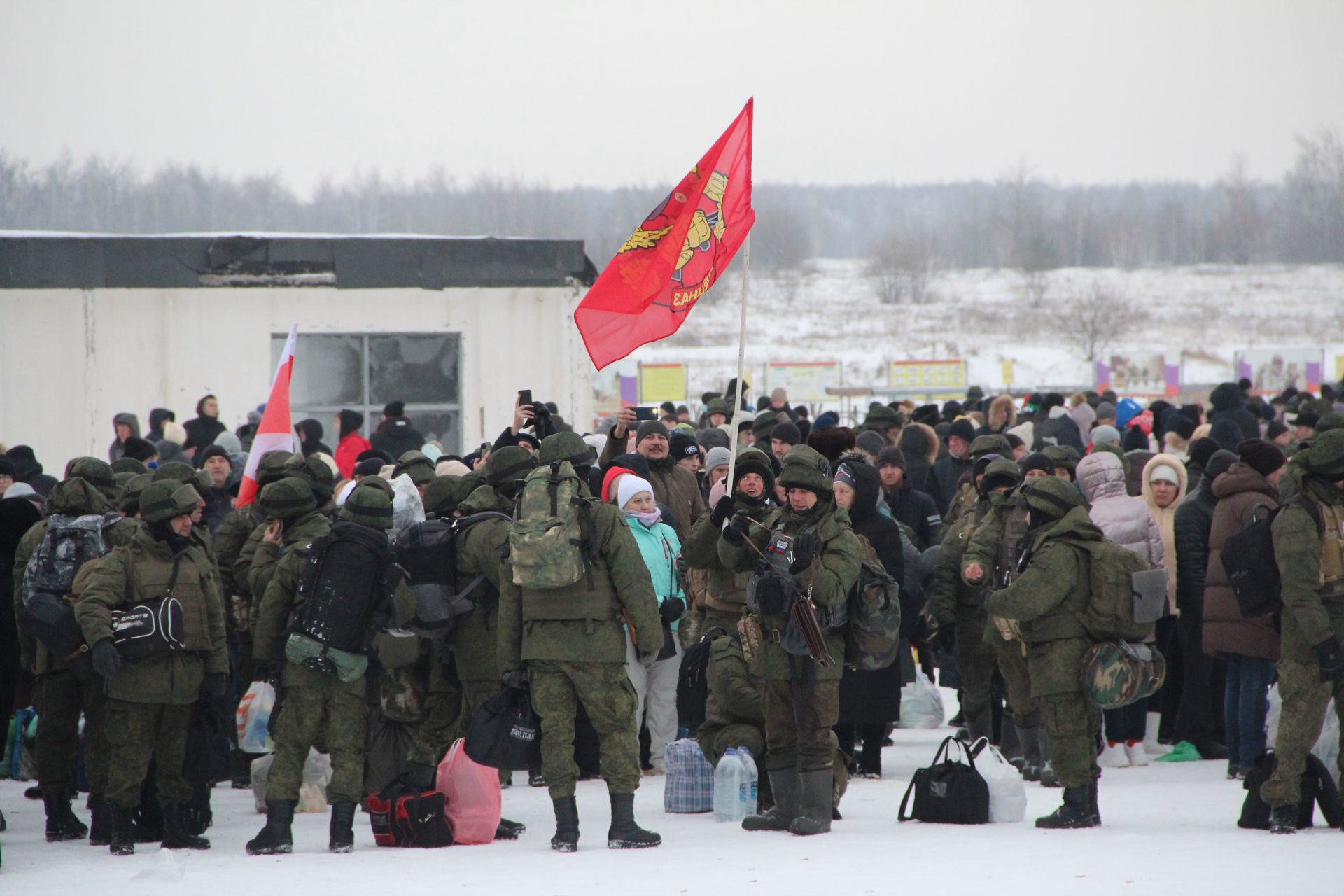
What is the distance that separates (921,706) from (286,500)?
565cm

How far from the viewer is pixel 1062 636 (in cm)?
740

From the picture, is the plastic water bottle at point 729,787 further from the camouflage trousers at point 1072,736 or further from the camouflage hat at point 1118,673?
the camouflage hat at point 1118,673

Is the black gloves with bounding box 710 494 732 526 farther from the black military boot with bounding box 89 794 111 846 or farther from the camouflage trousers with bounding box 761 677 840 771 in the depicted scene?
the black military boot with bounding box 89 794 111 846

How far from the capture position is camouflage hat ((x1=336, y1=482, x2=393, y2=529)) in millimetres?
7289

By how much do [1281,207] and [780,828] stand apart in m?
131

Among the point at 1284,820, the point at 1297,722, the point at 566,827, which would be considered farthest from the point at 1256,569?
the point at 566,827

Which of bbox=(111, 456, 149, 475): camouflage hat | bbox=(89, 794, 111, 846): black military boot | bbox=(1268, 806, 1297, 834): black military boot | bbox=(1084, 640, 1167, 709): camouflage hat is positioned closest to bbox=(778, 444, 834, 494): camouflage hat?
bbox=(1084, 640, 1167, 709): camouflage hat

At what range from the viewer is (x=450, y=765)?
753 cm

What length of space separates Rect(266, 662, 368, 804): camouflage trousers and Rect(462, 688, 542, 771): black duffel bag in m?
0.58

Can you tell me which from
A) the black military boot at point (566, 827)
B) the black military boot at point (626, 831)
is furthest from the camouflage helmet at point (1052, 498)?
the black military boot at point (566, 827)

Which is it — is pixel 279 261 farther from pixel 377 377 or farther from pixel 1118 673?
pixel 1118 673

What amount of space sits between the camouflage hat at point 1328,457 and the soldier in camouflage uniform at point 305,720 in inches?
173

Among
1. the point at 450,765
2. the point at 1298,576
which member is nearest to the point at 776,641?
the point at 450,765

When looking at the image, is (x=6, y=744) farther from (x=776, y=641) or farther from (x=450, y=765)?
(x=776, y=641)
